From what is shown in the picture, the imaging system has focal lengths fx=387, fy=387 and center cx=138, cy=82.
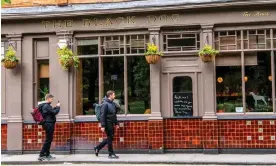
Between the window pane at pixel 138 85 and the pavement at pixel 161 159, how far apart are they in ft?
4.99

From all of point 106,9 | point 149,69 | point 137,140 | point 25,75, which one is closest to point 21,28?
point 25,75

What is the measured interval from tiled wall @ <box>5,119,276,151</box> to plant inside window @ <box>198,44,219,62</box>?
186 centimetres

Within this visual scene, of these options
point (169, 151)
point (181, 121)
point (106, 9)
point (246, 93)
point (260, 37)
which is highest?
point (106, 9)

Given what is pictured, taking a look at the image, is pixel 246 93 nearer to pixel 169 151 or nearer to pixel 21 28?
pixel 169 151

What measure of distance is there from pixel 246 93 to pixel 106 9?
5.00 metres

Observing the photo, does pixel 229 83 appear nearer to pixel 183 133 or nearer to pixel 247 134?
pixel 247 134

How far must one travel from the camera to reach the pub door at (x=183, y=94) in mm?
11906

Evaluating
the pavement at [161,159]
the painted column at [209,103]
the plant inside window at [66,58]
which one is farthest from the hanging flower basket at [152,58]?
the pavement at [161,159]

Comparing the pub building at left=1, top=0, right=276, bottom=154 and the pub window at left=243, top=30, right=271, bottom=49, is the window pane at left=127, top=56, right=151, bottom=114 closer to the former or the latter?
the pub building at left=1, top=0, right=276, bottom=154

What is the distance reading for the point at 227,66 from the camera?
11719 millimetres

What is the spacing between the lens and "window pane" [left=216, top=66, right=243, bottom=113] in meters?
11.6

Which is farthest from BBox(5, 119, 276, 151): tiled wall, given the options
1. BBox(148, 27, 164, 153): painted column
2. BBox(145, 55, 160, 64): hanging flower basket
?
BBox(145, 55, 160, 64): hanging flower basket

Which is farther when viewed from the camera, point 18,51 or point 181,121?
point 18,51

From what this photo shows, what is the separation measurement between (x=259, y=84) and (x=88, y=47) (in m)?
5.47
